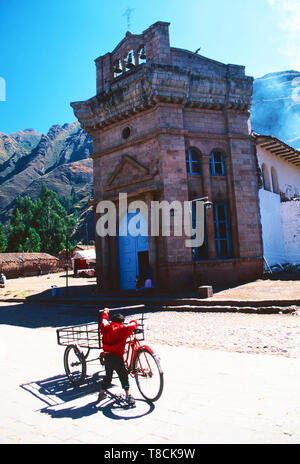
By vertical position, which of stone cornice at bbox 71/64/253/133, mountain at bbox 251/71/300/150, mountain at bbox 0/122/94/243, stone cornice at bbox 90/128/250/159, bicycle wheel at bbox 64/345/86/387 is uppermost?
mountain at bbox 251/71/300/150

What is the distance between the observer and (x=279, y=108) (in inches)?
5861

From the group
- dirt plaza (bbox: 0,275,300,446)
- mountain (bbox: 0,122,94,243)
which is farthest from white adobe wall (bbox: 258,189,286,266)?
mountain (bbox: 0,122,94,243)

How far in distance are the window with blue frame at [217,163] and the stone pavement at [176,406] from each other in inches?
505

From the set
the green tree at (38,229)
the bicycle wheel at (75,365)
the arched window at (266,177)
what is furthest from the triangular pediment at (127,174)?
the green tree at (38,229)

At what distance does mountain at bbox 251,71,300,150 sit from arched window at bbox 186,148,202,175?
4672 inches

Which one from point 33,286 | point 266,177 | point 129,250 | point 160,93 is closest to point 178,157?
point 160,93

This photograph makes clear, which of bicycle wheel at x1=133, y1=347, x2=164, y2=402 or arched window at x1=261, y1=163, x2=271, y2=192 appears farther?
arched window at x1=261, y1=163, x2=271, y2=192

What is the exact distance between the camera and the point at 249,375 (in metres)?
5.14

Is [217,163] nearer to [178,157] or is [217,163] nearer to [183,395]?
[178,157]

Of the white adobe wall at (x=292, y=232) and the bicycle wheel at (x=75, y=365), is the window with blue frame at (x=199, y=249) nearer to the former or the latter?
the white adobe wall at (x=292, y=232)

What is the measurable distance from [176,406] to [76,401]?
1449 millimetres

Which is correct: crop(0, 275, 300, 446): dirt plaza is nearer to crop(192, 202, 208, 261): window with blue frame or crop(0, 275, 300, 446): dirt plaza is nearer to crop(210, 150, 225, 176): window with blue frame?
crop(192, 202, 208, 261): window with blue frame

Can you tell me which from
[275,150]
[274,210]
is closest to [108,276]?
[274,210]

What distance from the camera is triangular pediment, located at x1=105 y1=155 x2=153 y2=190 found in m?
17.2
